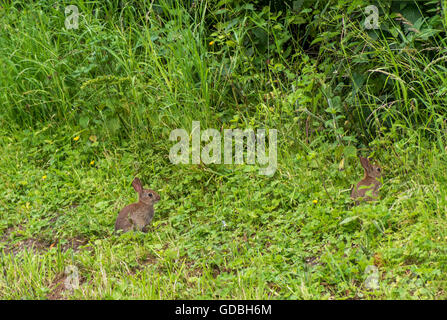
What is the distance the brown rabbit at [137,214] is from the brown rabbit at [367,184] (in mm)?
1526

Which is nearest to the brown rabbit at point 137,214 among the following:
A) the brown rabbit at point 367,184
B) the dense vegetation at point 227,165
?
the dense vegetation at point 227,165

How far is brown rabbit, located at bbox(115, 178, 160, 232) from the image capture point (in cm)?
450

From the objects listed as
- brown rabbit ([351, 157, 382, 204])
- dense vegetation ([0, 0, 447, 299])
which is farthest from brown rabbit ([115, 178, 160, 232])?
brown rabbit ([351, 157, 382, 204])

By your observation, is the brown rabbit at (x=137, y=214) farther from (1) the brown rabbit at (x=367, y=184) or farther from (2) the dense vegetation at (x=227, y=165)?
(1) the brown rabbit at (x=367, y=184)

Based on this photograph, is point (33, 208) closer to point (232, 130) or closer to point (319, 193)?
point (232, 130)

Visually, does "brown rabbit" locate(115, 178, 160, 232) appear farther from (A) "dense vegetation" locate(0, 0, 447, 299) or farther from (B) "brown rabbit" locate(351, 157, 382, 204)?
(B) "brown rabbit" locate(351, 157, 382, 204)

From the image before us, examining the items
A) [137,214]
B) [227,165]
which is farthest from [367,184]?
[137,214]

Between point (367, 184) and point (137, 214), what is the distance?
1698mm

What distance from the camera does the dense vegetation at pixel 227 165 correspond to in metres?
3.87

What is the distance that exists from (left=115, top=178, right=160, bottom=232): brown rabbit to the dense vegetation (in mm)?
104

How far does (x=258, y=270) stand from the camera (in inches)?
150

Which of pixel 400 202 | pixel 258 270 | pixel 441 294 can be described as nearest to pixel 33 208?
pixel 258 270

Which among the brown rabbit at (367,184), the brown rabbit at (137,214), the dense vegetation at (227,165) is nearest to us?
the dense vegetation at (227,165)

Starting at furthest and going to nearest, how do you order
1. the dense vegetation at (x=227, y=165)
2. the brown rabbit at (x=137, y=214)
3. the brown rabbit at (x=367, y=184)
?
the brown rabbit at (x=137, y=214), the brown rabbit at (x=367, y=184), the dense vegetation at (x=227, y=165)
